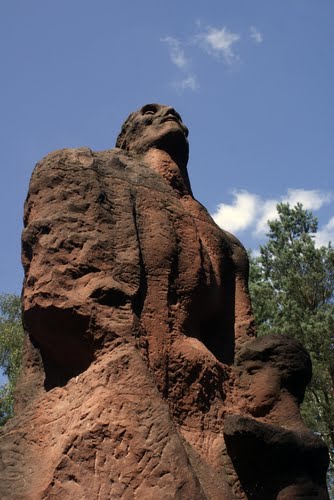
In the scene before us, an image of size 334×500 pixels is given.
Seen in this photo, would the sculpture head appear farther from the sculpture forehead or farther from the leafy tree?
the leafy tree

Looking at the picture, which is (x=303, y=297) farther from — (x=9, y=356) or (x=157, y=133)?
(x=157, y=133)

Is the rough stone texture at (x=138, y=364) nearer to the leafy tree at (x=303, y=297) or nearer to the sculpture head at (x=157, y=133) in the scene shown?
the sculpture head at (x=157, y=133)

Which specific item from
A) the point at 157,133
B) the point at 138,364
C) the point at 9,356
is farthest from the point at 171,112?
the point at 9,356

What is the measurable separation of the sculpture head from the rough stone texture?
71 cm

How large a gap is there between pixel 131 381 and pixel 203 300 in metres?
1.29

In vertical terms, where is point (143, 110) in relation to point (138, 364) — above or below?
above

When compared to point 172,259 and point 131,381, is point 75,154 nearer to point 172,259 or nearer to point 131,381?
point 172,259

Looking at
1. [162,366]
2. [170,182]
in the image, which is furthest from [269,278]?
[162,366]

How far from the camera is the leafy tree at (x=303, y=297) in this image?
1661 centimetres

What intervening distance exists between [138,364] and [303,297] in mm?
14638

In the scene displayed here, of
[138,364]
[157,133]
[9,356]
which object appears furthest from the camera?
[9,356]

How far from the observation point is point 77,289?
4.52 meters

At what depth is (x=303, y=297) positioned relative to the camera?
60.1ft

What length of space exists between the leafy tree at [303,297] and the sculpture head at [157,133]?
10442 millimetres
